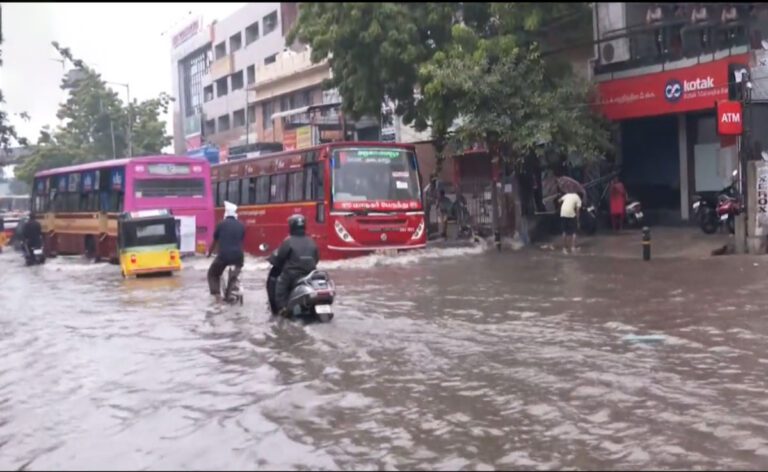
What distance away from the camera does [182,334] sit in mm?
11469

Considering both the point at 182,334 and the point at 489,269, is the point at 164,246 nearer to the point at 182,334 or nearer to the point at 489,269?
the point at 489,269

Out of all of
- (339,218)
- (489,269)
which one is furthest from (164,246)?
(489,269)

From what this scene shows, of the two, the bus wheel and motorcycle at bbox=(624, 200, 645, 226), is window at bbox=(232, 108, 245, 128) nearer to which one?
the bus wheel

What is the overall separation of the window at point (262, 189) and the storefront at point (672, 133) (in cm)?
834

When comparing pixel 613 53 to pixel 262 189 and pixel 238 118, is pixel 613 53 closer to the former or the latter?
pixel 262 189

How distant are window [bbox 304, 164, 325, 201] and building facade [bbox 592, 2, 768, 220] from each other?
20.9 ft

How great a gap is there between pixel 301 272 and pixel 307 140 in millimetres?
21624

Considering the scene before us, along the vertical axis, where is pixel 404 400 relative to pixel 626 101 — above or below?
below

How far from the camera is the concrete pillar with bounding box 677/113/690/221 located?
76.7 feet

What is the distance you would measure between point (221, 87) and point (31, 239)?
8.91 metres

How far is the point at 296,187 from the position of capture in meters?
21.7

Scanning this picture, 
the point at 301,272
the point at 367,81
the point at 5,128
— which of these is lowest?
the point at 301,272

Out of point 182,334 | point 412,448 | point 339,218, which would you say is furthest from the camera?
point 339,218

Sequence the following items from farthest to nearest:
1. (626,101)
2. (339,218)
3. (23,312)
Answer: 1. (626,101)
2. (339,218)
3. (23,312)
